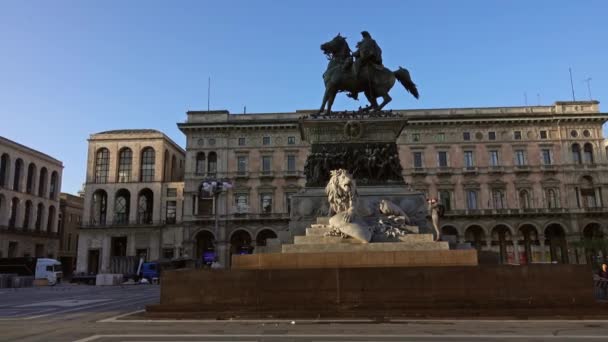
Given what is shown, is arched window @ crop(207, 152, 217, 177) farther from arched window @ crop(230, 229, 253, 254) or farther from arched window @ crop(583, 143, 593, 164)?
arched window @ crop(583, 143, 593, 164)

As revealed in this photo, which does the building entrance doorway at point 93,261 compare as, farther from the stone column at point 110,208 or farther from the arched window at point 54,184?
the arched window at point 54,184

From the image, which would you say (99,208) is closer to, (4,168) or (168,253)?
(4,168)

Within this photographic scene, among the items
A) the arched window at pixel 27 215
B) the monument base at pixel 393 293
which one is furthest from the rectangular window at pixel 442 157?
the arched window at pixel 27 215

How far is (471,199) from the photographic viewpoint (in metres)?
58.0

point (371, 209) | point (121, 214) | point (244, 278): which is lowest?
point (244, 278)

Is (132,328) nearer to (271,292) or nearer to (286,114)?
(271,292)

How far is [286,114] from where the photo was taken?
60500 mm

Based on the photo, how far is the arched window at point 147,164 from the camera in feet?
210

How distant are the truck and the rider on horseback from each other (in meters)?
40.6

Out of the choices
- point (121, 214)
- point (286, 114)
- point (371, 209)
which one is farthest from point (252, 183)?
point (371, 209)

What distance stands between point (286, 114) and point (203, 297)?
51.2 m

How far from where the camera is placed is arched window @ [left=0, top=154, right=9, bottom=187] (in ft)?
206

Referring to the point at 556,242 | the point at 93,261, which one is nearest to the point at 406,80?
the point at 556,242

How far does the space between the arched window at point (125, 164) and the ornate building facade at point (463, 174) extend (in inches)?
385
